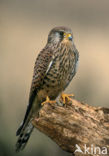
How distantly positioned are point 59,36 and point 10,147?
1.80 meters

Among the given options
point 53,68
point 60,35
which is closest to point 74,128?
point 53,68

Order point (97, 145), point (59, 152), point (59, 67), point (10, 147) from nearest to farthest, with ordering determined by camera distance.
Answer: point (97, 145)
point (59, 67)
point (10, 147)
point (59, 152)

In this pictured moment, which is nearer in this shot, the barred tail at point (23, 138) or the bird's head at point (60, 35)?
the bird's head at point (60, 35)

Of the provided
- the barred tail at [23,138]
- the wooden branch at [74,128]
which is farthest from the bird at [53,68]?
the wooden branch at [74,128]

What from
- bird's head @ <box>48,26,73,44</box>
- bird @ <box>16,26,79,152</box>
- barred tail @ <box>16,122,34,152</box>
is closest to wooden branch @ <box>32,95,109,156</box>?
bird @ <box>16,26,79,152</box>

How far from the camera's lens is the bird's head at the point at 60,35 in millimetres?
2908

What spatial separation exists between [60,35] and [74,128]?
3.10ft

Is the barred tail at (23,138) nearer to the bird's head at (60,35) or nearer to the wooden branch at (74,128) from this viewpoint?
the wooden branch at (74,128)

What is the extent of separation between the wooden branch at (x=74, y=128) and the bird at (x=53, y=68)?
378mm

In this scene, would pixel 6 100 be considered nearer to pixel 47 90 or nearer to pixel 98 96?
pixel 98 96

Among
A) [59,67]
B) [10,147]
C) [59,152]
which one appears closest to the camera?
[59,67]

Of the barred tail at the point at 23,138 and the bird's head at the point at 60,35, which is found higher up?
the bird's head at the point at 60,35

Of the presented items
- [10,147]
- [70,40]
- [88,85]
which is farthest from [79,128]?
[88,85]

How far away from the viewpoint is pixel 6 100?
181 inches
